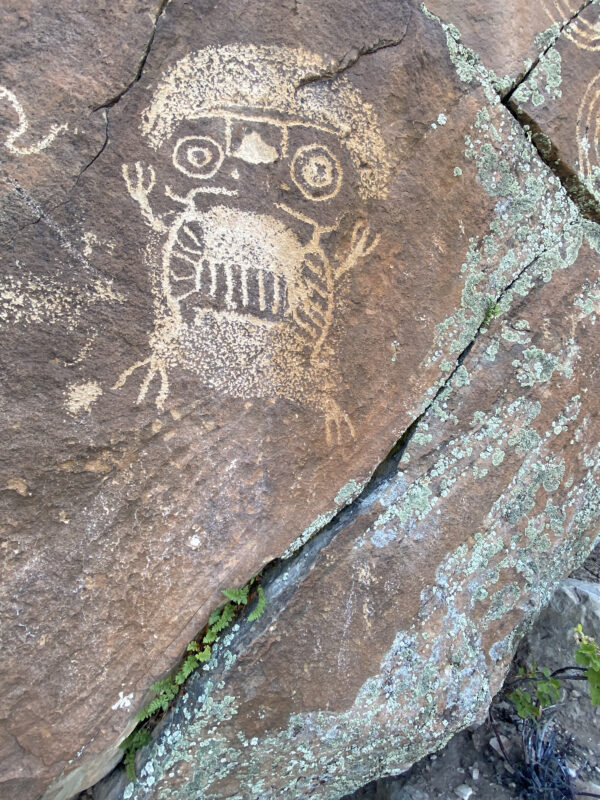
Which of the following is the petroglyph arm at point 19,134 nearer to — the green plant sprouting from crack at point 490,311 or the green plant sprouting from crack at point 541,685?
the green plant sprouting from crack at point 490,311

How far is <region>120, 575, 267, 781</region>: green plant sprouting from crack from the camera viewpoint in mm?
2098

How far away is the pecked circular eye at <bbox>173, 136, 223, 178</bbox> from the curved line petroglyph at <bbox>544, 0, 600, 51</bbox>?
4.32 feet

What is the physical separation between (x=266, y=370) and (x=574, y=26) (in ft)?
5.38

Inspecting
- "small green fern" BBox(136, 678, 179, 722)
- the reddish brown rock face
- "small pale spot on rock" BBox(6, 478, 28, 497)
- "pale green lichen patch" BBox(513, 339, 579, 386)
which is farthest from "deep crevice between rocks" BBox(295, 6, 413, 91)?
"small green fern" BBox(136, 678, 179, 722)

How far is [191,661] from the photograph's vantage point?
212 cm

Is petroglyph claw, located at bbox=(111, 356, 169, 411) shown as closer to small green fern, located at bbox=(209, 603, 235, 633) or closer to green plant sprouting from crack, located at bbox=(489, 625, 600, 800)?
small green fern, located at bbox=(209, 603, 235, 633)

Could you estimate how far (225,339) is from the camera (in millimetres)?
1977

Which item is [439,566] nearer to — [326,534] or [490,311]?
[326,534]

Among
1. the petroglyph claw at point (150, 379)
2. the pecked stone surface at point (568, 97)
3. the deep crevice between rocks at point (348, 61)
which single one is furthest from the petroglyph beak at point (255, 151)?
the pecked stone surface at point (568, 97)

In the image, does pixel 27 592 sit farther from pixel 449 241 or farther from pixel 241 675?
pixel 449 241

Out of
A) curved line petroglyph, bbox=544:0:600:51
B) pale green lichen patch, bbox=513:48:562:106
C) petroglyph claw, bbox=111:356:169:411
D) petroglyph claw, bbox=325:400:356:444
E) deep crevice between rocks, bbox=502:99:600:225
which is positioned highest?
curved line petroglyph, bbox=544:0:600:51

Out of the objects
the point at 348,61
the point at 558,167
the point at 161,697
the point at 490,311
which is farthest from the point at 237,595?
the point at 558,167

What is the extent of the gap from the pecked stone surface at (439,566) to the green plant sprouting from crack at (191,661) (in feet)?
0.13

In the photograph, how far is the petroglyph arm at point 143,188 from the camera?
1826 mm
